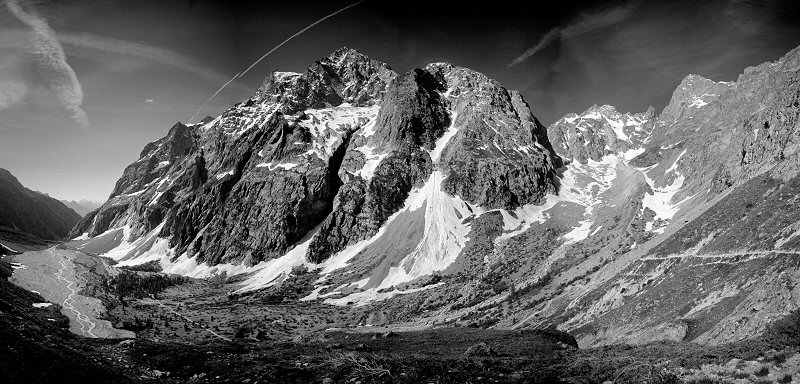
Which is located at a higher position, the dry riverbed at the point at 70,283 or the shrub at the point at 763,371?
the dry riverbed at the point at 70,283

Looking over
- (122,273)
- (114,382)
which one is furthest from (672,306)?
(122,273)

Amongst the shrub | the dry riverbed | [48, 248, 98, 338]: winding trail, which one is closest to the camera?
the shrub

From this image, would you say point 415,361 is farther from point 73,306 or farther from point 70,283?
point 70,283

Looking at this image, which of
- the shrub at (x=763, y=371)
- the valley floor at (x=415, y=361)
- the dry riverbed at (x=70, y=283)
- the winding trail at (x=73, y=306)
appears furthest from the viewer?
the dry riverbed at (x=70, y=283)

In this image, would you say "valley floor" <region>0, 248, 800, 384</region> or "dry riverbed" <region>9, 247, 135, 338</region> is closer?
"valley floor" <region>0, 248, 800, 384</region>

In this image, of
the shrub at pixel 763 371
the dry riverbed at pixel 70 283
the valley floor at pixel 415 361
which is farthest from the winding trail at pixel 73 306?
the shrub at pixel 763 371

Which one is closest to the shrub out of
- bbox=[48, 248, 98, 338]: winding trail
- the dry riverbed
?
bbox=[48, 248, 98, 338]: winding trail

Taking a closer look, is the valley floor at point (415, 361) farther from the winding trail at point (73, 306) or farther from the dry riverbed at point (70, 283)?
the dry riverbed at point (70, 283)

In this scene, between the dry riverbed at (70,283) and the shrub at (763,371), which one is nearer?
the shrub at (763,371)

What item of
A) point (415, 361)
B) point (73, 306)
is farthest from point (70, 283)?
point (415, 361)

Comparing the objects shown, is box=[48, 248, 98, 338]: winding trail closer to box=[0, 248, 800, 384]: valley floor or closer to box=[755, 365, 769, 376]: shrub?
box=[0, 248, 800, 384]: valley floor

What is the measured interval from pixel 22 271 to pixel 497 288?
587ft

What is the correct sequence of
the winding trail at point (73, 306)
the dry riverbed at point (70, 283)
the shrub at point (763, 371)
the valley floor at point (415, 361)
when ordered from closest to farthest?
1. the shrub at point (763, 371)
2. the valley floor at point (415, 361)
3. the winding trail at point (73, 306)
4. the dry riverbed at point (70, 283)

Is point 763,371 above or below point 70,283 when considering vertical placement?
below
